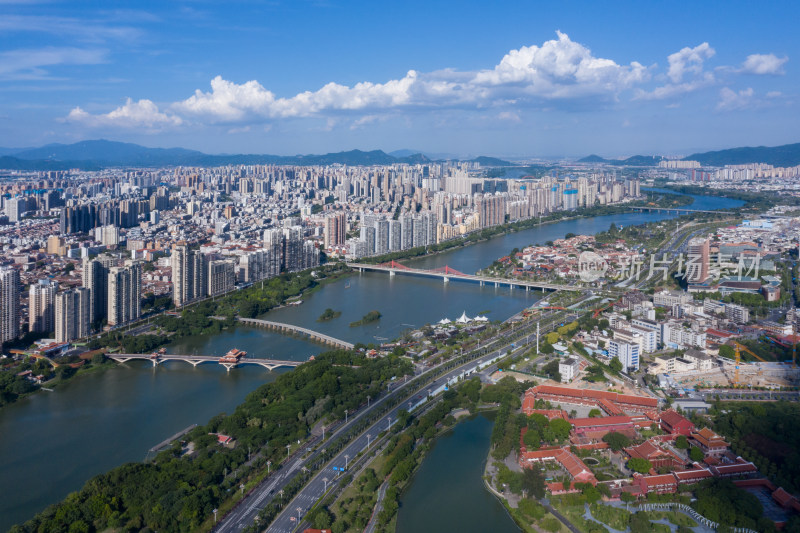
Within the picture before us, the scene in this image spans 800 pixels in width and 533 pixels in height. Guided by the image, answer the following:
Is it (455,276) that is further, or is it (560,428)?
(455,276)

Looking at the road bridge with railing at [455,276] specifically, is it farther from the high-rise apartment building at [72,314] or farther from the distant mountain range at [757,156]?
→ the distant mountain range at [757,156]

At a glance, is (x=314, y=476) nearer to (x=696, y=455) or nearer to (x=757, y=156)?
(x=696, y=455)

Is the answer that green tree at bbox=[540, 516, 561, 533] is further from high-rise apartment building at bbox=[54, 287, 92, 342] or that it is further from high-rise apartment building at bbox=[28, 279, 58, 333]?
high-rise apartment building at bbox=[28, 279, 58, 333]

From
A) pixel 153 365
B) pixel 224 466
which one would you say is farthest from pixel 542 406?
pixel 153 365

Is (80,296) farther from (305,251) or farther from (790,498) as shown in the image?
(790,498)

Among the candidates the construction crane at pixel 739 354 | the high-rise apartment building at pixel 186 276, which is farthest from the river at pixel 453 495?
the high-rise apartment building at pixel 186 276

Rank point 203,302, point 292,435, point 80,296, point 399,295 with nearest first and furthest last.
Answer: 1. point 292,435
2. point 80,296
3. point 203,302
4. point 399,295

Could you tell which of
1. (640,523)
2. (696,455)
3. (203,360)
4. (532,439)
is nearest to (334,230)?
(203,360)
